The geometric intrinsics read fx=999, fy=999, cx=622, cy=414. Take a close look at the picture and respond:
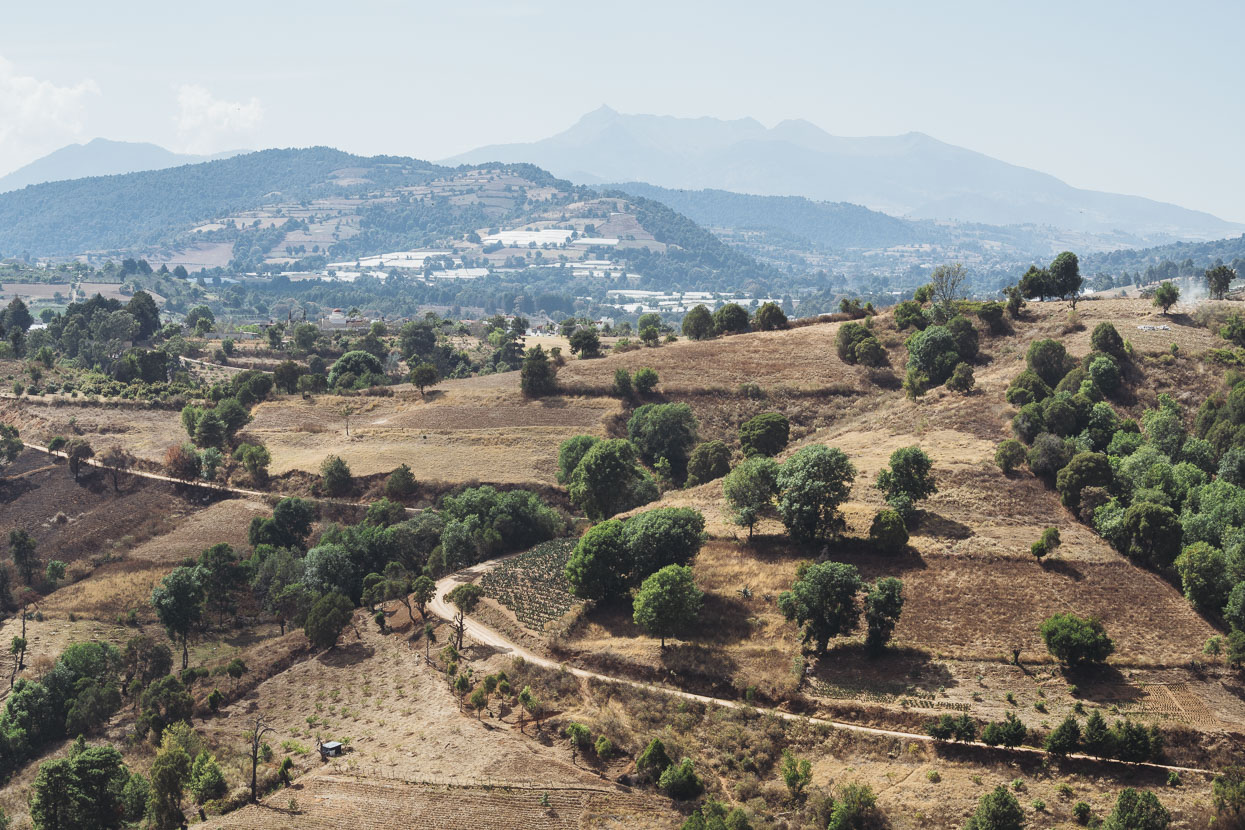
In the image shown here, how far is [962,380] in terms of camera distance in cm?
8912

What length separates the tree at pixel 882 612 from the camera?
53.4m

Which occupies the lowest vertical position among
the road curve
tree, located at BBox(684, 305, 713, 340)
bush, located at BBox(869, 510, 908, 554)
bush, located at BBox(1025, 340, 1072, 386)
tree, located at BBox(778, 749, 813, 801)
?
tree, located at BBox(778, 749, 813, 801)

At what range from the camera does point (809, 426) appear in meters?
97.5

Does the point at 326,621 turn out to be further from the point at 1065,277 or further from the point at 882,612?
the point at 1065,277

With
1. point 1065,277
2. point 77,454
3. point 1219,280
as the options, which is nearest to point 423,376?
point 77,454

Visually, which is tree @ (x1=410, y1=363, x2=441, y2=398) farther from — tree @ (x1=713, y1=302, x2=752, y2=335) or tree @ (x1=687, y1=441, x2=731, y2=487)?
tree @ (x1=687, y1=441, x2=731, y2=487)

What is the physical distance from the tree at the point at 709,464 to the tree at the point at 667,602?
26.7 m

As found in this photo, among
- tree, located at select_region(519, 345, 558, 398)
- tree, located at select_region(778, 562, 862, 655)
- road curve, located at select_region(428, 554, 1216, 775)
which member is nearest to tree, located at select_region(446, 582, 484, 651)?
road curve, located at select_region(428, 554, 1216, 775)

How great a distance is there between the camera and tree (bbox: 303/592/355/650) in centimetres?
6538

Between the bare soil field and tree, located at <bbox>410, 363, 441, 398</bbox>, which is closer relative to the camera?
the bare soil field

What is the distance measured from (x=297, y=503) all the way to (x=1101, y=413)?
6642 centimetres

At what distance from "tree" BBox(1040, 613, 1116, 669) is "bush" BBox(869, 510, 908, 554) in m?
12.6

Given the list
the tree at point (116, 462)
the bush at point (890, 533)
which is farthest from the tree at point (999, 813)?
the tree at point (116, 462)

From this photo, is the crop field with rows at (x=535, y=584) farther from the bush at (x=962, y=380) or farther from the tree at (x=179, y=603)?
the bush at (x=962, y=380)
